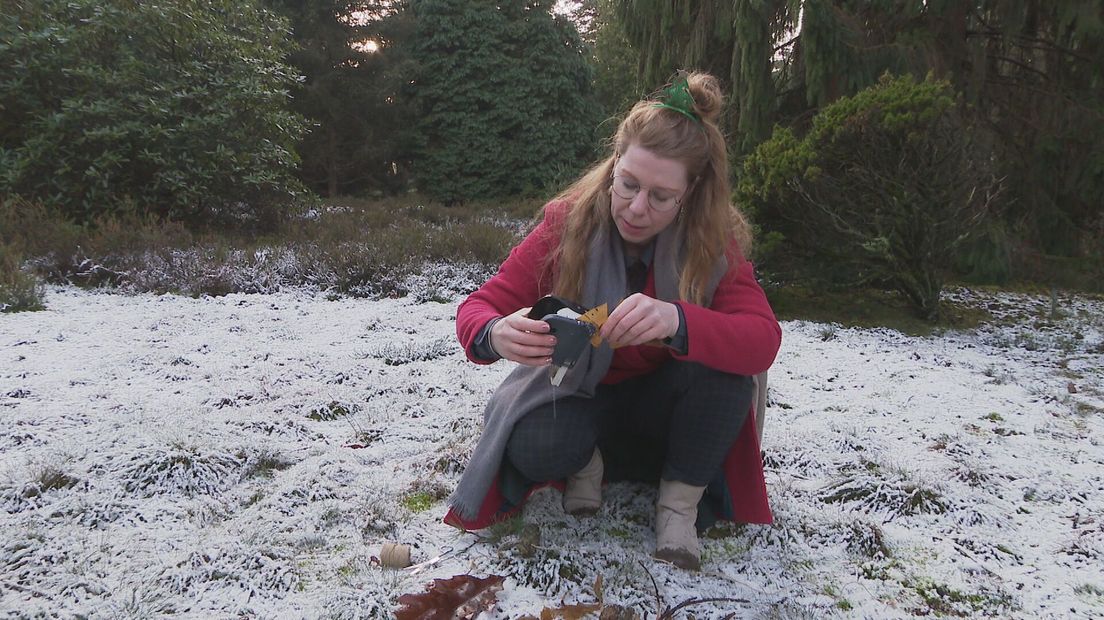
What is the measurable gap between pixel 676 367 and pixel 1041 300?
18.1 feet

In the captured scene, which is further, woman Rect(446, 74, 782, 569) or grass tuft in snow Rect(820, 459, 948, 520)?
grass tuft in snow Rect(820, 459, 948, 520)

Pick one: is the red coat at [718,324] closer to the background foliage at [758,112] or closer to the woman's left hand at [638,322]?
the woman's left hand at [638,322]

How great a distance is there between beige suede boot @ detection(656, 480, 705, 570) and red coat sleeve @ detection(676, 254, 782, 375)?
41 centimetres

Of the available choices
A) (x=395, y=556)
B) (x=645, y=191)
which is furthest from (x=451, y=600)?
(x=645, y=191)

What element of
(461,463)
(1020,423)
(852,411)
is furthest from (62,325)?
(1020,423)

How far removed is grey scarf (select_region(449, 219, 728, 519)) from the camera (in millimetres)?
1781

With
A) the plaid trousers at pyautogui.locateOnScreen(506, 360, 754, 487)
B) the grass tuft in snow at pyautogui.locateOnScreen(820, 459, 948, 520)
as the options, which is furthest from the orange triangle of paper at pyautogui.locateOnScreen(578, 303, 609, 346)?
the grass tuft in snow at pyautogui.locateOnScreen(820, 459, 948, 520)

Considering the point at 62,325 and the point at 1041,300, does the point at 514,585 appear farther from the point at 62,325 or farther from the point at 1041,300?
the point at 1041,300

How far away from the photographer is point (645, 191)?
1.76m

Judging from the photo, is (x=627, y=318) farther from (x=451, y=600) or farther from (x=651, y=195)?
(x=451, y=600)

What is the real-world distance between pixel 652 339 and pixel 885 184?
3645mm

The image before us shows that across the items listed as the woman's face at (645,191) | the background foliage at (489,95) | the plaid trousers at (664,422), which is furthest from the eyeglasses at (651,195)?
the background foliage at (489,95)

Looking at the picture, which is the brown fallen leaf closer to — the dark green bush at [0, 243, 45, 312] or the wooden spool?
the wooden spool

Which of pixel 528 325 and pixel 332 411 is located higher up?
pixel 528 325
